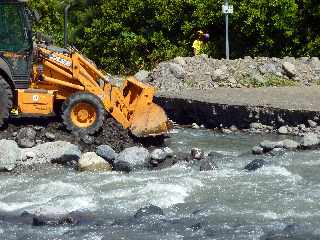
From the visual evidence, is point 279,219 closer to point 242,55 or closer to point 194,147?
point 194,147

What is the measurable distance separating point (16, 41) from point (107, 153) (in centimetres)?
284

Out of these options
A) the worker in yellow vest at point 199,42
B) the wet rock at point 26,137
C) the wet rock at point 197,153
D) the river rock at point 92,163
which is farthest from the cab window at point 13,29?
the worker in yellow vest at point 199,42

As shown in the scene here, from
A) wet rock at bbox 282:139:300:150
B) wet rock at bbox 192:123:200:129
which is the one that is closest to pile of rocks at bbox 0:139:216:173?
wet rock at bbox 282:139:300:150

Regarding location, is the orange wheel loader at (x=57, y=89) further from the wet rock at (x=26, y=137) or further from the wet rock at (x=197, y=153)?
the wet rock at (x=197, y=153)

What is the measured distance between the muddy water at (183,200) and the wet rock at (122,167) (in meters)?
0.25

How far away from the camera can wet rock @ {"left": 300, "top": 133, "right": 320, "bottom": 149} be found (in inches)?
569

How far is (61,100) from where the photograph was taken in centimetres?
1448

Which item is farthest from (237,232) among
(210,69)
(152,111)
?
(210,69)

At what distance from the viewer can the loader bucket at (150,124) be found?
1403 centimetres

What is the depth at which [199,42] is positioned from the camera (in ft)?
86.2

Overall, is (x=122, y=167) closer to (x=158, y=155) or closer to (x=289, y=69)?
(x=158, y=155)

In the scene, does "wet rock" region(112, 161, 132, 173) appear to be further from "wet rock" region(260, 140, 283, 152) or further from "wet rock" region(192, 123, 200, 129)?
"wet rock" region(192, 123, 200, 129)

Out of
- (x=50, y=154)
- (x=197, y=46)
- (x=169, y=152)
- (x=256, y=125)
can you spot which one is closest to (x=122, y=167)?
(x=169, y=152)

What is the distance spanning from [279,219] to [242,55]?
16792 millimetres
